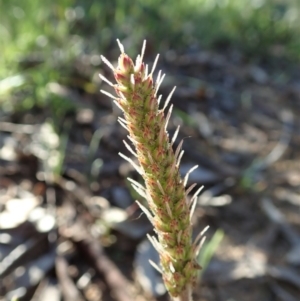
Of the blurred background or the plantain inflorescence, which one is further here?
the blurred background

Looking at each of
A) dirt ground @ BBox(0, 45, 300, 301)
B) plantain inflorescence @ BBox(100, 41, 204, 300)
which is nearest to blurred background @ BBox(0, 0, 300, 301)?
dirt ground @ BBox(0, 45, 300, 301)

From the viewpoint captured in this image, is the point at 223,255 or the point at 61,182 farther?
the point at 61,182

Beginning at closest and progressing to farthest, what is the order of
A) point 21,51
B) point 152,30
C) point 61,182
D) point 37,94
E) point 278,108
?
point 61,182 < point 37,94 < point 21,51 < point 278,108 < point 152,30

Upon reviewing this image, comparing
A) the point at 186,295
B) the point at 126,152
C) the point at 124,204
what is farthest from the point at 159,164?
the point at 126,152

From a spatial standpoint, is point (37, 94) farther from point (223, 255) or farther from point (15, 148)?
point (223, 255)

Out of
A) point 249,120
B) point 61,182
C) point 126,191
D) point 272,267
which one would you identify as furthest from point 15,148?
point 249,120

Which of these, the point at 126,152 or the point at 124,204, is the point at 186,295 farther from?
the point at 126,152

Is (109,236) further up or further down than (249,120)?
further down

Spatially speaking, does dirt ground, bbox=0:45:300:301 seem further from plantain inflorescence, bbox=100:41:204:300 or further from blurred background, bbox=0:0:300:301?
plantain inflorescence, bbox=100:41:204:300
